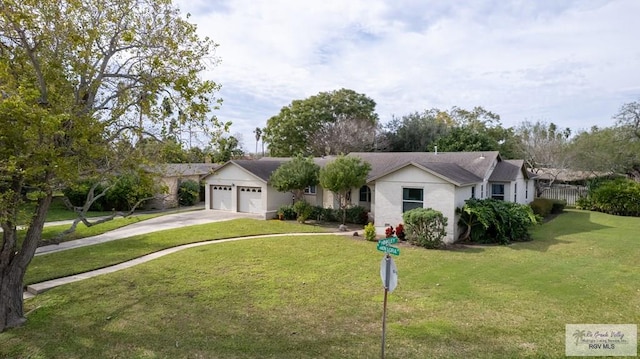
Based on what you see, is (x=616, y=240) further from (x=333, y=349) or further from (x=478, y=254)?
(x=333, y=349)

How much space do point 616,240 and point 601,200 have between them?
1203 centimetres

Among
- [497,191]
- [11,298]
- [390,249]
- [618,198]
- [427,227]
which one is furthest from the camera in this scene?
[618,198]

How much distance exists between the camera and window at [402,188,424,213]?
18266 mm

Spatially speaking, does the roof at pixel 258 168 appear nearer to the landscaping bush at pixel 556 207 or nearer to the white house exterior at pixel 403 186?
the white house exterior at pixel 403 186

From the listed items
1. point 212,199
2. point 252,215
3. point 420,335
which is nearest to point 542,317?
point 420,335

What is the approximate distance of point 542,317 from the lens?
8.38 meters

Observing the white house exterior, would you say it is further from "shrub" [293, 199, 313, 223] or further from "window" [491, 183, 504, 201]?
"shrub" [293, 199, 313, 223]

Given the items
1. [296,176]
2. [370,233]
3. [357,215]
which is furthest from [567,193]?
[296,176]

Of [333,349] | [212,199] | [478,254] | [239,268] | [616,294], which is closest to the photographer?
[333,349]

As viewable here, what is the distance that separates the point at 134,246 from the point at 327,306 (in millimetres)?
10219

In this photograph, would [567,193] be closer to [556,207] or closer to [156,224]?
[556,207]

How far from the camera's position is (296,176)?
22844 millimetres

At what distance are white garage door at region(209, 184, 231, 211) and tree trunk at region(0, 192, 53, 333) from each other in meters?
18.4

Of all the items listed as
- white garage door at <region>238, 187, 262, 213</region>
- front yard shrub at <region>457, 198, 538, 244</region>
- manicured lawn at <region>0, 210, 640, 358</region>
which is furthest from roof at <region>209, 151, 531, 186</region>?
manicured lawn at <region>0, 210, 640, 358</region>
